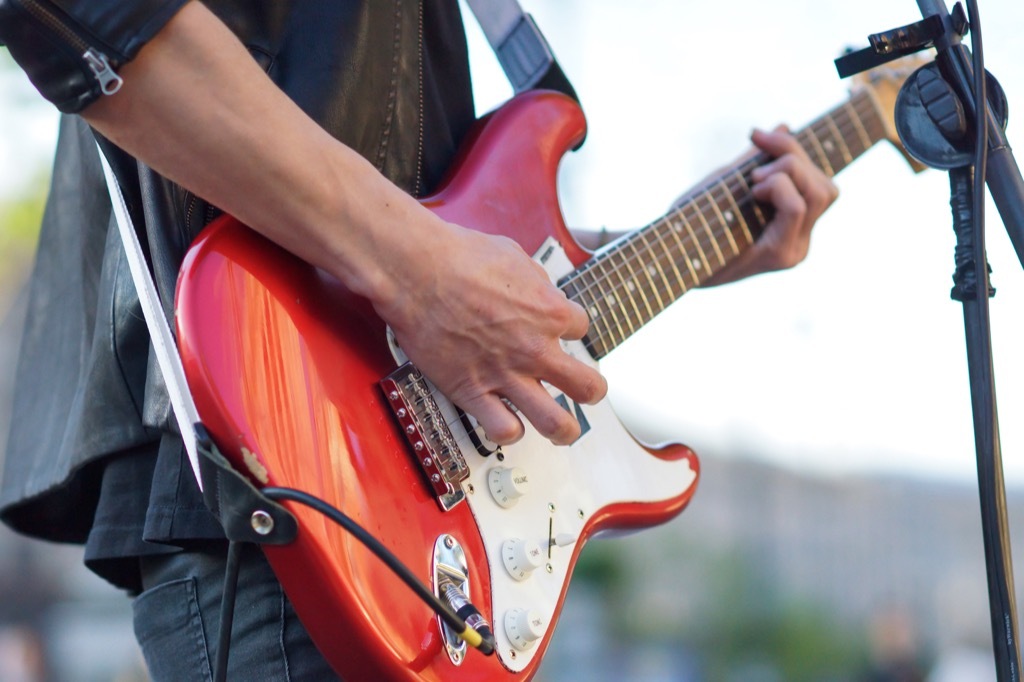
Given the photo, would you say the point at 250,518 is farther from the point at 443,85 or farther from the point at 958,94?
the point at 958,94

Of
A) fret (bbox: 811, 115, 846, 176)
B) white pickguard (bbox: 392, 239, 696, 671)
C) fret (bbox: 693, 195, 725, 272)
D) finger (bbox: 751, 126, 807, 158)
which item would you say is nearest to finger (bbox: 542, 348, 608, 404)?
white pickguard (bbox: 392, 239, 696, 671)

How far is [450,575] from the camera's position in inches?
37.4

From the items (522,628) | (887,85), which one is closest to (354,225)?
(522,628)

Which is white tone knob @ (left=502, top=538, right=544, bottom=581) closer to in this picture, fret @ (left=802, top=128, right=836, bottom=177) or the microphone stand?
the microphone stand

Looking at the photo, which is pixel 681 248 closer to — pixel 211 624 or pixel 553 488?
pixel 553 488

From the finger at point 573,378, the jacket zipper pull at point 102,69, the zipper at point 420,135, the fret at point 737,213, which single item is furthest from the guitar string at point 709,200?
the jacket zipper pull at point 102,69

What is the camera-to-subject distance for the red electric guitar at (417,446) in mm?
847

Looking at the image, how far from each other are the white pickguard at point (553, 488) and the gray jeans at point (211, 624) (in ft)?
0.58

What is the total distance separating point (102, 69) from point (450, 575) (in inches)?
20.9

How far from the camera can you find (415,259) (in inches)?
36.1

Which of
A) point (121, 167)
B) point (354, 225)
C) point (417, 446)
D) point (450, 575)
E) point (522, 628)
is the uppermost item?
point (121, 167)

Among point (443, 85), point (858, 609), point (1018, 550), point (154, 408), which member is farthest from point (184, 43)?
point (1018, 550)

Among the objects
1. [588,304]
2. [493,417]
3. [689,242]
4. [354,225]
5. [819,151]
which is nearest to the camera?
[354,225]

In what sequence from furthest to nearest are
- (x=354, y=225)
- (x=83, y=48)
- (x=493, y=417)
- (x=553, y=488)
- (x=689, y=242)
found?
(x=689, y=242), (x=553, y=488), (x=493, y=417), (x=354, y=225), (x=83, y=48)
